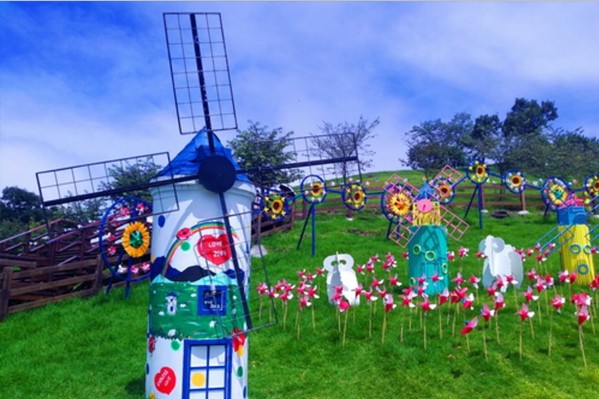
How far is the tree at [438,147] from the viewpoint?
41.4m

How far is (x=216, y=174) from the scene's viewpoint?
610cm

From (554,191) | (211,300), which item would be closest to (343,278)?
(211,300)

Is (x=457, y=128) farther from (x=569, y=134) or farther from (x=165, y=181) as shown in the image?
(x=165, y=181)

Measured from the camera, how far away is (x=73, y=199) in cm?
639

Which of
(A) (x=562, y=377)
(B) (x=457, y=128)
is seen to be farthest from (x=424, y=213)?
(B) (x=457, y=128)

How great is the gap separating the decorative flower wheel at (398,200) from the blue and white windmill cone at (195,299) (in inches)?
376

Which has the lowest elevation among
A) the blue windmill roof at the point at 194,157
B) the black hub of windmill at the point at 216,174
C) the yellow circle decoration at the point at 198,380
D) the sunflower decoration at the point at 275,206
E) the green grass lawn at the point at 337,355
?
the green grass lawn at the point at 337,355

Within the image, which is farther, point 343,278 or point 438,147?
point 438,147

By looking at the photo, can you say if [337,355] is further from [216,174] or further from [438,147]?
[438,147]

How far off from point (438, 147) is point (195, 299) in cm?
3773

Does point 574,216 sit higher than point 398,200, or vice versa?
point 398,200

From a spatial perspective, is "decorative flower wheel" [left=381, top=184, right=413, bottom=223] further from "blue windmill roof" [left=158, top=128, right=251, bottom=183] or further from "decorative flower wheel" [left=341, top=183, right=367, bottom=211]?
"blue windmill roof" [left=158, top=128, right=251, bottom=183]

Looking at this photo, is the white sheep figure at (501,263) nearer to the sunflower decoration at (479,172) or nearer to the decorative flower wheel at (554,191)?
the decorative flower wheel at (554,191)

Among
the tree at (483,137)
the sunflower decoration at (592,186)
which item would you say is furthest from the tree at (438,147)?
the sunflower decoration at (592,186)
